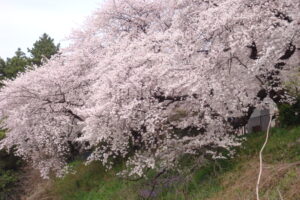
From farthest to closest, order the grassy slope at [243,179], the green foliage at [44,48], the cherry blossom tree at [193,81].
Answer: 1. the green foliage at [44,48]
2. the cherry blossom tree at [193,81]
3. the grassy slope at [243,179]

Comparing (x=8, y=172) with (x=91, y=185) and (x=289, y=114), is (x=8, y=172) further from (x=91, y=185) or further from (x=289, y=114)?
(x=289, y=114)

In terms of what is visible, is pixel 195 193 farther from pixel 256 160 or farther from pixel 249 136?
pixel 249 136

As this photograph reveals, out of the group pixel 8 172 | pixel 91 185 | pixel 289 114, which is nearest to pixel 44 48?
pixel 8 172

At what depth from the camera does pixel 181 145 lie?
10805 mm

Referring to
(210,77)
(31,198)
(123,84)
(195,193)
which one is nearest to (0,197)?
(31,198)

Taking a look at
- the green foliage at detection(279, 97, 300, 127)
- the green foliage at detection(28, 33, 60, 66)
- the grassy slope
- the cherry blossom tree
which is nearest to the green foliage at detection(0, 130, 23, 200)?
the cherry blossom tree

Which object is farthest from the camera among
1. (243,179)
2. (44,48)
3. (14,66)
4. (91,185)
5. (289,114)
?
(44,48)

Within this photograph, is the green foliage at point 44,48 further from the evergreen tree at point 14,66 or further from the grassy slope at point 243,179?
the grassy slope at point 243,179

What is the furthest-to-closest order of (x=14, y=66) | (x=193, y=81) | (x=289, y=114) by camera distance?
(x=14, y=66)
(x=289, y=114)
(x=193, y=81)

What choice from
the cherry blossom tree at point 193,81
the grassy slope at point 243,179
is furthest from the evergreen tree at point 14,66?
the grassy slope at point 243,179

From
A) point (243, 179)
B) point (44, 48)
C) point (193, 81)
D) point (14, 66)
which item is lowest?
point (243, 179)

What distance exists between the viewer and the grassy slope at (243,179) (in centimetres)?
776

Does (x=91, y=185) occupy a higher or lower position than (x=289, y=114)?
lower

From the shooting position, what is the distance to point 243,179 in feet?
29.5
